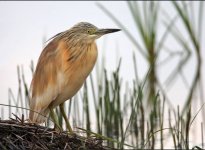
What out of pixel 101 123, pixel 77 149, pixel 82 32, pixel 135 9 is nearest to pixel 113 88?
pixel 101 123

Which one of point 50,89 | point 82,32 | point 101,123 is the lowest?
point 101,123

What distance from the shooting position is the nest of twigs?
12.2ft

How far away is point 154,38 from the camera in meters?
7.48

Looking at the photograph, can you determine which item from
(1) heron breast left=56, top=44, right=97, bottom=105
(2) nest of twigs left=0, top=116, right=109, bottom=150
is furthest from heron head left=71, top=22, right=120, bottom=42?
(2) nest of twigs left=0, top=116, right=109, bottom=150

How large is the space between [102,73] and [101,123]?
0.57m

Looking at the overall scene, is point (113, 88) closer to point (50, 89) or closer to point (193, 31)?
point (50, 89)

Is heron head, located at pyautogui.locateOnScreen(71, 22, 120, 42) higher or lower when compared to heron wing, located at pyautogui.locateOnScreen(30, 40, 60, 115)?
higher

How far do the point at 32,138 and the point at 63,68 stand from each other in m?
0.87

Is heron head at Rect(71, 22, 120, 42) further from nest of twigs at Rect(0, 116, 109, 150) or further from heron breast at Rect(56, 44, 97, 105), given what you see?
nest of twigs at Rect(0, 116, 109, 150)

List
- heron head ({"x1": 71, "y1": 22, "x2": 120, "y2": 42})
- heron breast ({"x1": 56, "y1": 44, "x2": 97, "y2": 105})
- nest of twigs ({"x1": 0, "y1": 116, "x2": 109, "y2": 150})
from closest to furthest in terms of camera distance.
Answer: nest of twigs ({"x1": 0, "y1": 116, "x2": 109, "y2": 150}) < heron breast ({"x1": 56, "y1": 44, "x2": 97, "y2": 105}) < heron head ({"x1": 71, "y1": 22, "x2": 120, "y2": 42})

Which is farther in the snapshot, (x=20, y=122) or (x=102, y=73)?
(x=102, y=73)

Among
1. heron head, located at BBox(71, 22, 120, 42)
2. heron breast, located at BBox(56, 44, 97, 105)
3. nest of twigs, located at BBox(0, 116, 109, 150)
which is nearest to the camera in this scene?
nest of twigs, located at BBox(0, 116, 109, 150)

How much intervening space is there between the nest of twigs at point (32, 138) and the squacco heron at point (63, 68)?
53cm

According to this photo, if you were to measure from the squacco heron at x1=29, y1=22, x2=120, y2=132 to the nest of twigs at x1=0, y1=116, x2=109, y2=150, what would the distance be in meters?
0.53
